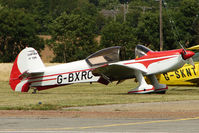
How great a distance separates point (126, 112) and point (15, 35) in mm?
52976

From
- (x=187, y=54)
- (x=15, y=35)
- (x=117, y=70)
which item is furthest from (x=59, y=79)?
(x=15, y=35)

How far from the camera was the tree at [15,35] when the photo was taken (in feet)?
222

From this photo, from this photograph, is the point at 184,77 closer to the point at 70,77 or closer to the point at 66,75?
the point at 70,77

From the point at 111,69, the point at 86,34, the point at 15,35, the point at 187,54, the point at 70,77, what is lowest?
the point at 86,34

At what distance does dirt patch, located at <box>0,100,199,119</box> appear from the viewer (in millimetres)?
15745

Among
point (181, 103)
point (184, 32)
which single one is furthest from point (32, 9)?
point (181, 103)

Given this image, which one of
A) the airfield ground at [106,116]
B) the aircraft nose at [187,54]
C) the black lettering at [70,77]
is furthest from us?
the black lettering at [70,77]

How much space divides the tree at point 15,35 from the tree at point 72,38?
2819 millimetres

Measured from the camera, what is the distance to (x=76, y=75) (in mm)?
25328

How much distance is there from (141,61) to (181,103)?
5808 millimetres

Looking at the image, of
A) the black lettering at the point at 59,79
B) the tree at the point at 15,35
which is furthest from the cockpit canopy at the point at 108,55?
the tree at the point at 15,35

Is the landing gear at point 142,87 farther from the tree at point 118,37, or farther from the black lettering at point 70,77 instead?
the tree at point 118,37

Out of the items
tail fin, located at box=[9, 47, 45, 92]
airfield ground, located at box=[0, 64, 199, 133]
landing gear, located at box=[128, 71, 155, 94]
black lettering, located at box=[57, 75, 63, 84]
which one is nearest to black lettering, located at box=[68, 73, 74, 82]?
black lettering, located at box=[57, 75, 63, 84]

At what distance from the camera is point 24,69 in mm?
26500
